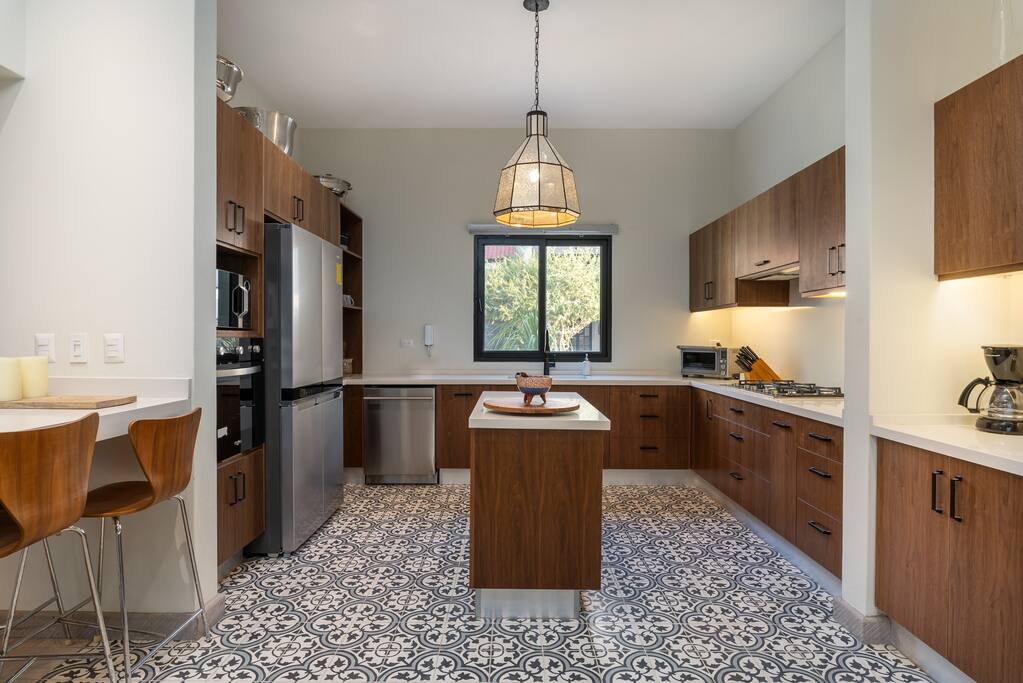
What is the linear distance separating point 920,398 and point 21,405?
3.25m

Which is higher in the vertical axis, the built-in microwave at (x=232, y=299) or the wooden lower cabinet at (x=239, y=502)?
the built-in microwave at (x=232, y=299)

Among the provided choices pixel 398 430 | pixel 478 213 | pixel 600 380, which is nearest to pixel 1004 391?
pixel 600 380

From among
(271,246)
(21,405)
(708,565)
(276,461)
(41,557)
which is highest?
(271,246)

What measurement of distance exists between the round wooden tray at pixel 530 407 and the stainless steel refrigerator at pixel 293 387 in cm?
109

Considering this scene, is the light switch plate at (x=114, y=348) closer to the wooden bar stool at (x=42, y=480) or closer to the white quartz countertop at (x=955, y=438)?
the wooden bar stool at (x=42, y=480)

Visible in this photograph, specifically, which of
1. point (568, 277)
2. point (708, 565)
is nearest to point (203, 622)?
point (708, 565)

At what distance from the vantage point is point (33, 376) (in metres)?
2.08

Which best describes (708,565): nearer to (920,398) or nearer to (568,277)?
(920,398)

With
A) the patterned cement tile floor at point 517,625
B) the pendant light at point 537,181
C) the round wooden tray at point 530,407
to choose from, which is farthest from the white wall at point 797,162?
the pendant light at point 537,181

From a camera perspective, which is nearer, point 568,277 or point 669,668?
point 669,668

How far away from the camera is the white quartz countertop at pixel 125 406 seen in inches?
72.4

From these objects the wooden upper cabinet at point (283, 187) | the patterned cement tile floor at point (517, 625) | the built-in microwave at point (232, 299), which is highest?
the wooden upper cabinet at point (283, 187)

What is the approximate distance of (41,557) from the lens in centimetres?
223

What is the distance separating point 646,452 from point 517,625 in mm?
2453
